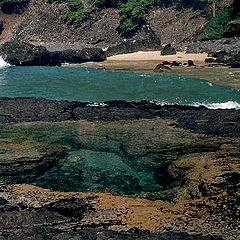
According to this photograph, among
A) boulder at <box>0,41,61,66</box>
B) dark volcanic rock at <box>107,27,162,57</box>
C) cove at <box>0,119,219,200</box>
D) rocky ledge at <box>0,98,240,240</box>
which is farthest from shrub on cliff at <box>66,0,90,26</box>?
cove at <box>0,119,219,200</box>

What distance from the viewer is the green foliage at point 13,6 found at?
179 feet

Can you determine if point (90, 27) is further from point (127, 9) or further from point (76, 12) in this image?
point (127, 9)

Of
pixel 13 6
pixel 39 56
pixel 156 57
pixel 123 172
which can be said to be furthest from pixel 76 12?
pixel 123 172

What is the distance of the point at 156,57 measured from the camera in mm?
38188

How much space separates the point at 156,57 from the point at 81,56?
24.1 ft

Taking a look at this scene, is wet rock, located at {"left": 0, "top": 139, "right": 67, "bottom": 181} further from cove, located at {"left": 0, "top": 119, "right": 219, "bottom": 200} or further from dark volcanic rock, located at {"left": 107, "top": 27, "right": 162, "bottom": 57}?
dark volcanic rock, located at {"left": 107, "top": 27, "right": 162, "bottom": 57}

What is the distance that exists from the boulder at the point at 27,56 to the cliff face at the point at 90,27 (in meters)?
8.47

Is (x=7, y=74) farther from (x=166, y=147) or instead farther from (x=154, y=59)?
(x=166, y=147)

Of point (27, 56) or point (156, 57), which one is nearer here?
point (27, 56)

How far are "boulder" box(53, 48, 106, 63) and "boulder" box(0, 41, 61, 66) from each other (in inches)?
42.7

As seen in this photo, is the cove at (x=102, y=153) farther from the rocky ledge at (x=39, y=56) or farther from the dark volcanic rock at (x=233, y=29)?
the rocky ledge at (x=39, y=56)

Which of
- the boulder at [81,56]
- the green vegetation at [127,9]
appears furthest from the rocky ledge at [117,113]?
the green vegetation at [127,9]

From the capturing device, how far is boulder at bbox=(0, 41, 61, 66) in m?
36.9

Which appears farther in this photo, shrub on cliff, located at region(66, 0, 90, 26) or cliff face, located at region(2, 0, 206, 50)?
shrub on cliff, located at region(66, 0, 90, 26)
